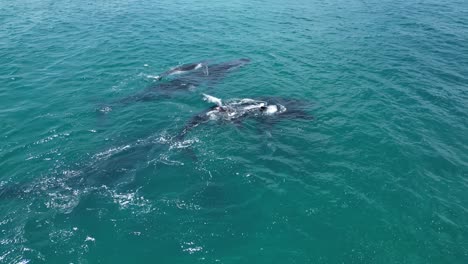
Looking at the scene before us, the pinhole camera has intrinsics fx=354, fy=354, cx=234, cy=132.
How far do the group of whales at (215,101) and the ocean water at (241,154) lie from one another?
1014 mm

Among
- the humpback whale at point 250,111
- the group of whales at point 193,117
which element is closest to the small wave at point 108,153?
the group of whales at point 193,117

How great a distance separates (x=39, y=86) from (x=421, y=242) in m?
42.9

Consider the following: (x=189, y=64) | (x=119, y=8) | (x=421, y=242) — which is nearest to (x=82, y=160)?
(x=189, y=64)

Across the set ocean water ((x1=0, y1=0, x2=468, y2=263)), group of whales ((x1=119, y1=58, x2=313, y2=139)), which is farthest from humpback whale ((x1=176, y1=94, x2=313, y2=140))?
ocean water ((x1=0, y1=0, x2=468, y2=263))

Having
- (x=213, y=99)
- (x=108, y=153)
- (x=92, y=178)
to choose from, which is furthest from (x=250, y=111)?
(x=92, y=178)

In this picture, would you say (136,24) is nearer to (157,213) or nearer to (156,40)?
(156,40)

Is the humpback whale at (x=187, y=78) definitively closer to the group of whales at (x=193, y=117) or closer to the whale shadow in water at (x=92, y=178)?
the group of whales at (x=193, y=117)

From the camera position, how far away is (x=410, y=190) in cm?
2670

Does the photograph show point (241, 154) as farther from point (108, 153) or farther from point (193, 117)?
point (108, 153)

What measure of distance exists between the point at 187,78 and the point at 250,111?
12046 millimetres

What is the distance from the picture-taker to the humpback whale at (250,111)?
1378 inches

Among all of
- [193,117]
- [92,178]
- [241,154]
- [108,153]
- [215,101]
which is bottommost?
[92,178]

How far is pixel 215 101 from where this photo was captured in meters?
38.7

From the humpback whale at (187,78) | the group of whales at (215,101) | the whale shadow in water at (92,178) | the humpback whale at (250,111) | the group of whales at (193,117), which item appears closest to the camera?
the whale shadow in water at (92,178)
